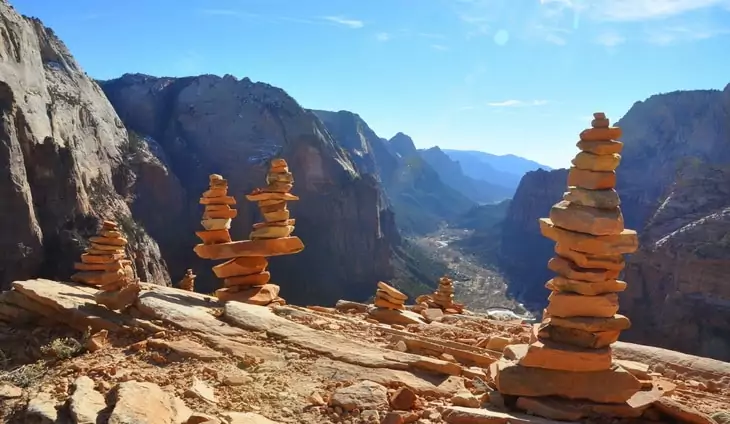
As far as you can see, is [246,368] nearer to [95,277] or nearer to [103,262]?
[95,277]

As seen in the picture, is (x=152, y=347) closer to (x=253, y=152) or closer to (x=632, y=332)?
(x=632, y=332)

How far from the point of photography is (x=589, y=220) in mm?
9352

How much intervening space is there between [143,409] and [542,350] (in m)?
5.93

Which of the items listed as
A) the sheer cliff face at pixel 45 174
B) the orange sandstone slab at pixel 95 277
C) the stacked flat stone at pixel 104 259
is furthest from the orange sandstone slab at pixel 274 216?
the sheer cliff face at pixel 45 174

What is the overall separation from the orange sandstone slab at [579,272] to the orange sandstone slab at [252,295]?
8.84 meters

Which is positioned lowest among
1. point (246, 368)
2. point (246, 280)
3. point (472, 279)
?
point (472, 279)

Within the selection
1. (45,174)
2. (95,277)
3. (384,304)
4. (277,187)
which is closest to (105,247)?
(95,277)

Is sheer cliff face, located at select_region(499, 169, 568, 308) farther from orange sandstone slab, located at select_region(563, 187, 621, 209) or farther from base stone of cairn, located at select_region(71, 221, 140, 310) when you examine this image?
orange sandstone slab, located at select_region(563, 187, 621, 209)

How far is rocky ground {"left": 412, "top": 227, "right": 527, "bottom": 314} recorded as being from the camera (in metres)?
105

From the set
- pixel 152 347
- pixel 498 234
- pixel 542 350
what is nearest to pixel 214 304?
pixel 152 347

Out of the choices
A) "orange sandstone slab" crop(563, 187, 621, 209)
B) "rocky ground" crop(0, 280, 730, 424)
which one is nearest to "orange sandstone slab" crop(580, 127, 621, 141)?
"orange sandstone slab" crop(563, 187, 621, 209)

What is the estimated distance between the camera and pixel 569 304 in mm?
9492

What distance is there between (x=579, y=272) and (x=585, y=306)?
56cm

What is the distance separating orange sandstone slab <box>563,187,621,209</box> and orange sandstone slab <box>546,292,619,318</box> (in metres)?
1.53
